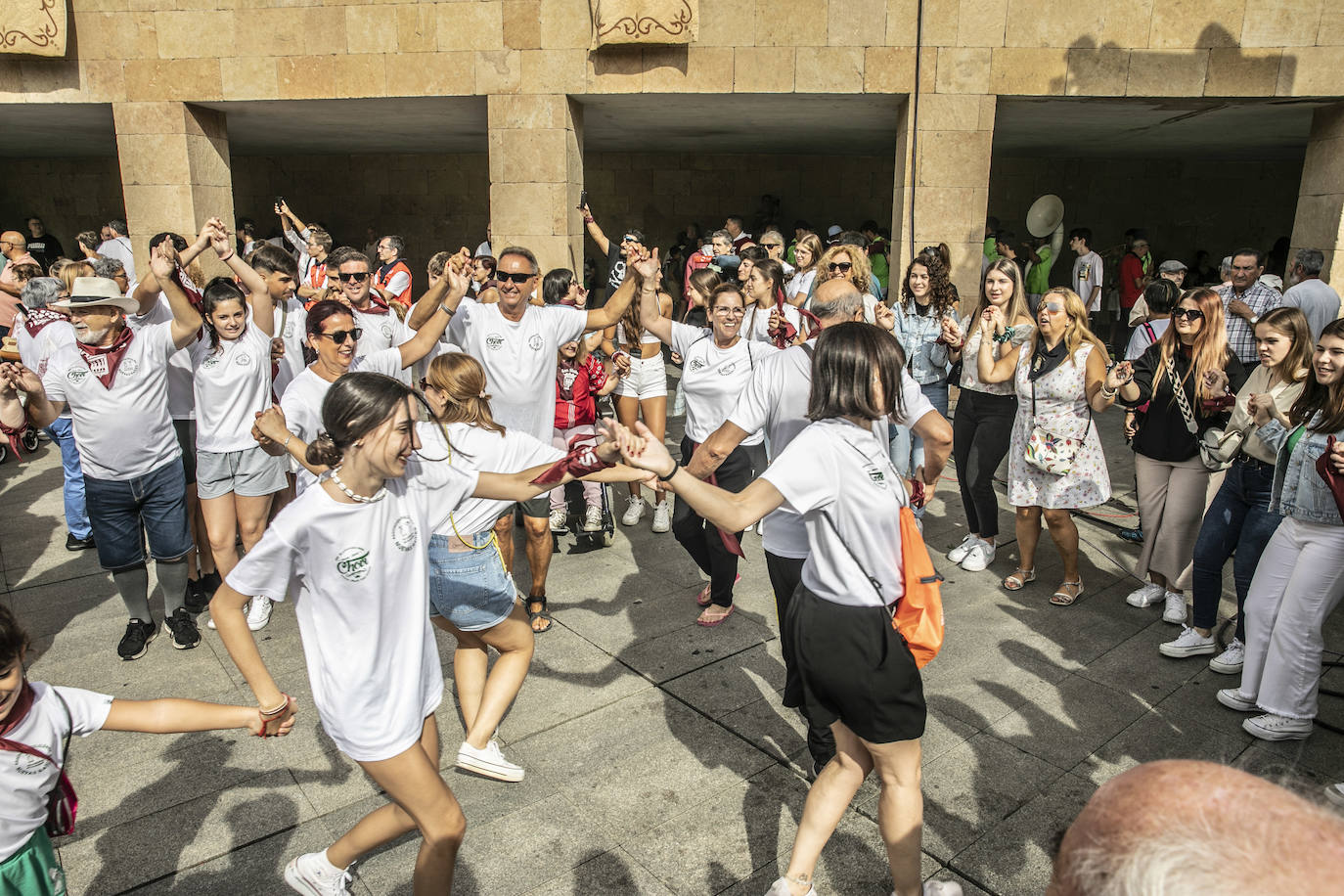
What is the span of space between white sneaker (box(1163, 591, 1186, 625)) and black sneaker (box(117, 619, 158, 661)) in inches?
218

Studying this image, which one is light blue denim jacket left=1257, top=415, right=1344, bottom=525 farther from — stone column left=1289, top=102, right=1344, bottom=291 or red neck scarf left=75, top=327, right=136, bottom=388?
stone column left=1289, top=102, right=1344, bottom=291

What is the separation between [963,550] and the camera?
596 cm

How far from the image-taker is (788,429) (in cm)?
374

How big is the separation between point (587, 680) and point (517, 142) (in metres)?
7.07

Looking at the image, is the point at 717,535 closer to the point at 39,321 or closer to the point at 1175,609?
the point at 1175,609

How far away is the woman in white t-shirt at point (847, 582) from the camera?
254cm

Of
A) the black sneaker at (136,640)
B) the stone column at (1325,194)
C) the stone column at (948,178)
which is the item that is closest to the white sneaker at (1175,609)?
the stone column at (948,178)

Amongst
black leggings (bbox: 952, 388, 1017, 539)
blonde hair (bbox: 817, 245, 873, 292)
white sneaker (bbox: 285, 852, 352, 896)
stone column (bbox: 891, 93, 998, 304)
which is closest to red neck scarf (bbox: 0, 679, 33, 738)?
white sneaker (bbox: 285, 852, 352, 896)

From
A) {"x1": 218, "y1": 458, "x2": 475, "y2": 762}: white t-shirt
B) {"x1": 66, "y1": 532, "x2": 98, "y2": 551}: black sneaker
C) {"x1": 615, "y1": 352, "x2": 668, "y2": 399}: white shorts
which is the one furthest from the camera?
{"x1": 615, "y1": 352, "x2": 668, "y2": 399}: white shorts

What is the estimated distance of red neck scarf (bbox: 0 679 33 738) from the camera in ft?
6.84

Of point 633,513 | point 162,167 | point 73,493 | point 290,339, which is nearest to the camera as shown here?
point 290,339

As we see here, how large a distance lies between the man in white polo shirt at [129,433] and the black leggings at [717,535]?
268 centimetres

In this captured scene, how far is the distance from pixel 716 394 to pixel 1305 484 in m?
2.72

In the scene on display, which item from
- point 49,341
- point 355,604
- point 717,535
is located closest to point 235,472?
point 49,341
